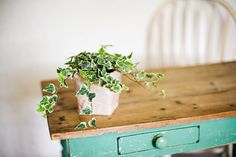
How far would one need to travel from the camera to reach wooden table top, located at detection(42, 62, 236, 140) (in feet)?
3.71

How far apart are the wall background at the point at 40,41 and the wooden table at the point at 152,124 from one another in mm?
560

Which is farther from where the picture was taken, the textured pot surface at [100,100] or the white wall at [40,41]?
the white wall at [40,41]

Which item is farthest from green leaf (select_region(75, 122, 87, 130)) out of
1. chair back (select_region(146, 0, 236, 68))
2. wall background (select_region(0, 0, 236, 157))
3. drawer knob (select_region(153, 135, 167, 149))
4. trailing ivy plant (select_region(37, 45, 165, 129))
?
chair back (select_region(146, 0, 236, 68))

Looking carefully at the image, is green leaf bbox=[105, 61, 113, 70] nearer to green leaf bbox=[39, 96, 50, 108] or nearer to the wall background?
green leaf bbox=[39, 96, 50, 108]

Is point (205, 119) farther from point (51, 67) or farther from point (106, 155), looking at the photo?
point (51, 67)

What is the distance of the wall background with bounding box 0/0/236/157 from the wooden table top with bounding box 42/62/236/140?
0.49 m

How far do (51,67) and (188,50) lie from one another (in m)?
0.83

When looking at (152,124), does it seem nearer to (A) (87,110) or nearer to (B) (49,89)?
(A) (87,110)

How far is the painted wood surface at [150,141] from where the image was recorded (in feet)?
3.76

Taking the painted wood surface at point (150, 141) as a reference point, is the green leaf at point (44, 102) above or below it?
above

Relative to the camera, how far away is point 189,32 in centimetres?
209

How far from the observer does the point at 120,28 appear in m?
1.98

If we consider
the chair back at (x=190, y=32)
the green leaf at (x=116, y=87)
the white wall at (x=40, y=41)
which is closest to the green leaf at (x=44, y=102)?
the green leaf at (x=116, y=87)

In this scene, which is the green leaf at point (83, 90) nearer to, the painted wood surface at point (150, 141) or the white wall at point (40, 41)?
the painted wood surface at point (150, 141)
